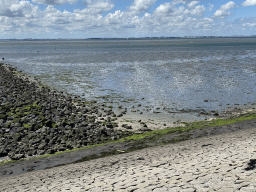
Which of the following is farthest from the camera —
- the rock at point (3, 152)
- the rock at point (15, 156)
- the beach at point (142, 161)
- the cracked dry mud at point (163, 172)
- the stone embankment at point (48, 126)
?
the stone embankment at point (48, 126)

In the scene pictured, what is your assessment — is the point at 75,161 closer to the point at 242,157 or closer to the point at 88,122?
the point at 88,122

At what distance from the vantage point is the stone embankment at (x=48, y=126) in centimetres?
1717

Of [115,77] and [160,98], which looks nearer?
[160,98]

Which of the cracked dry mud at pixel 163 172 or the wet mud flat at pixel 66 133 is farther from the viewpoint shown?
the wet mud flat at pixel 66 133

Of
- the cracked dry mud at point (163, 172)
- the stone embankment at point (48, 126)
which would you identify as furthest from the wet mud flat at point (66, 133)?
the cracked dry mud at point (163, 172)

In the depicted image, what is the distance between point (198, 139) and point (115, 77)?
33.1m

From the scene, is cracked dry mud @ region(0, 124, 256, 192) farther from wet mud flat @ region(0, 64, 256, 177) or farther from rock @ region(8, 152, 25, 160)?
rock @ region(8, 152, 25, 160)

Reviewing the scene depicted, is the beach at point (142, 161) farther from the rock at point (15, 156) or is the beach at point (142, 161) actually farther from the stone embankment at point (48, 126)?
the stone embankment at point (48, 126)

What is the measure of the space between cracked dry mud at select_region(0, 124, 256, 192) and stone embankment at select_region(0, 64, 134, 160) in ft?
12.5

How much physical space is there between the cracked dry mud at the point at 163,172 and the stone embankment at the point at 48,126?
150 inches

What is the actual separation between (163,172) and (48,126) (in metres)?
12.4

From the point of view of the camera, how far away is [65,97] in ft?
107

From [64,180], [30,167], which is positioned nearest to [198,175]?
[64,180]

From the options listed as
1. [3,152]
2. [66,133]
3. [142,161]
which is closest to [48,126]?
[66,133]
